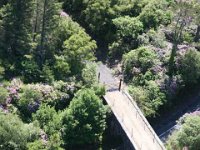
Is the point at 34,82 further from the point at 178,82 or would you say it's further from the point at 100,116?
the point at 178,82

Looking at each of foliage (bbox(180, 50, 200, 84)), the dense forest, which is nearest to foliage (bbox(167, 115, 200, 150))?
the dense forest

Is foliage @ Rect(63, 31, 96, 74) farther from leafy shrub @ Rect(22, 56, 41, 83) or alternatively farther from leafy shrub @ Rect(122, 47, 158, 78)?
leafy shrub @ Rect(122, 47, 158, 78)

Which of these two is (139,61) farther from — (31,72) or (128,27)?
(31,72)

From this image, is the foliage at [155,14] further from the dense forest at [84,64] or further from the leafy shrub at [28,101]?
the leafy shrub at [28,101]

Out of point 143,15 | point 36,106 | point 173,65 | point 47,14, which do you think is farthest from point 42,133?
point 143,15

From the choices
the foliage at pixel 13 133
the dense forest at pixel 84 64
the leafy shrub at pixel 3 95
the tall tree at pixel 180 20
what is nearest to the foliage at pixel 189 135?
the dense forest at pixel 84 64
